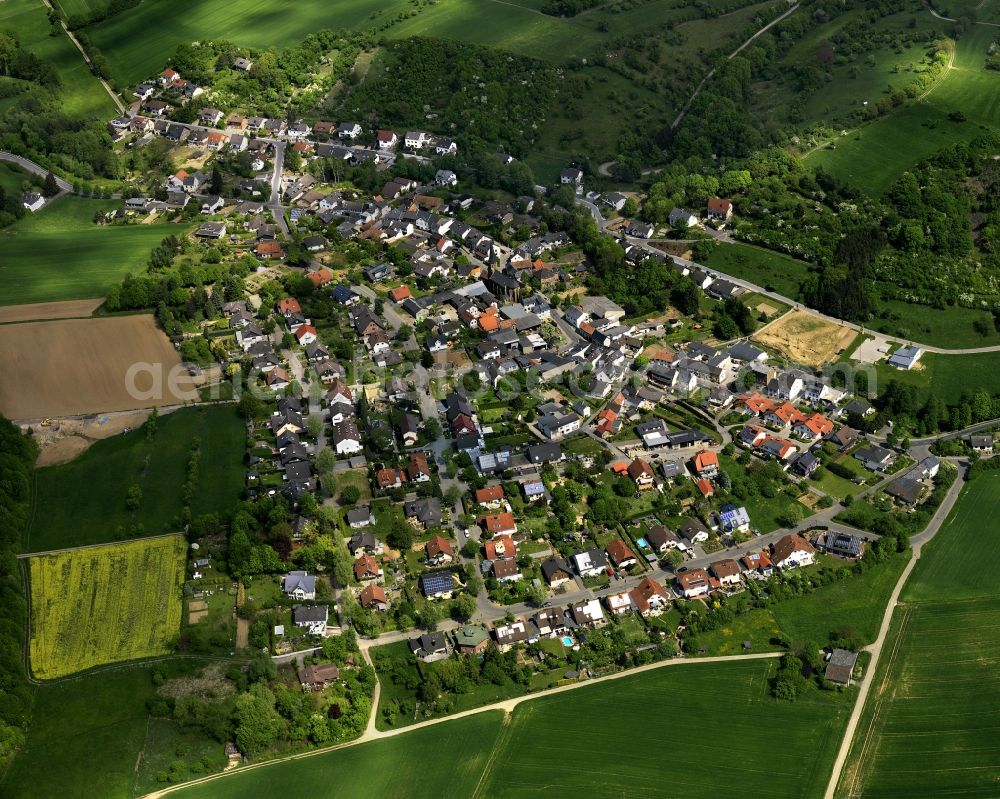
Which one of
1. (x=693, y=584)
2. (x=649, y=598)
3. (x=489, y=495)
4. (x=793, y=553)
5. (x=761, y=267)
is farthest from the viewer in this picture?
(x=761, y=267)

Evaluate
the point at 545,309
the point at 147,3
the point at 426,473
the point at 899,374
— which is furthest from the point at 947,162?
the point at 147,3

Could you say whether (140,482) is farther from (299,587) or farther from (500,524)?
(500,524)

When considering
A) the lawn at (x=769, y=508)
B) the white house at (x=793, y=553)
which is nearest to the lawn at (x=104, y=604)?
the white house at (x=793, y=553)

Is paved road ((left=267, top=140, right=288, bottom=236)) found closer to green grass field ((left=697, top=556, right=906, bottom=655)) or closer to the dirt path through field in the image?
the dirt path through field

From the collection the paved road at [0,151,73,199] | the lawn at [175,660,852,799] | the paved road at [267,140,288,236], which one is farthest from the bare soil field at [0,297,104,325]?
the lawn at [175,660,852,799]

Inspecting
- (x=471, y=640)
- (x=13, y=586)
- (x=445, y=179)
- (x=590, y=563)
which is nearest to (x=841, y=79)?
(x=445, y=179)
